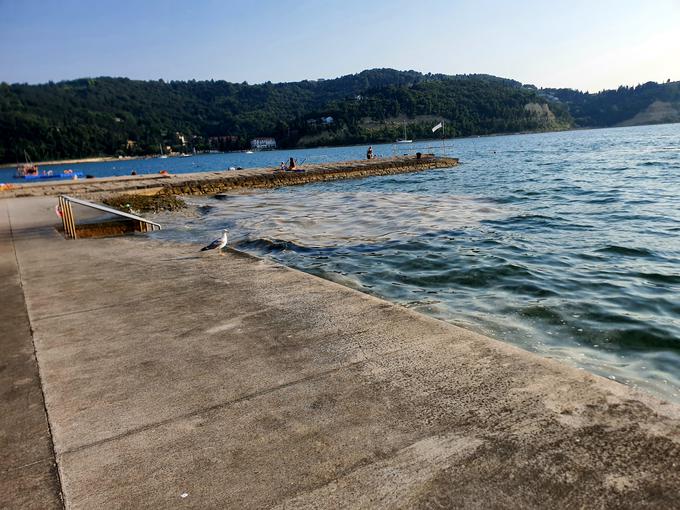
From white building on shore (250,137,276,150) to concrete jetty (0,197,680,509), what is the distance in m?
186

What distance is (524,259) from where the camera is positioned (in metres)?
9.26

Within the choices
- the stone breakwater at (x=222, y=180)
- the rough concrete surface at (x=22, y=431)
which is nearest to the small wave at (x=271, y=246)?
the rough concrete surface at (x=22, y=431)

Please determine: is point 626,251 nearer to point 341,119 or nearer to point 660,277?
point 660,277

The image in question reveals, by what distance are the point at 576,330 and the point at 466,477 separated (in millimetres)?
3952

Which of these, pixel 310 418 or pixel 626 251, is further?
pixel 626 251

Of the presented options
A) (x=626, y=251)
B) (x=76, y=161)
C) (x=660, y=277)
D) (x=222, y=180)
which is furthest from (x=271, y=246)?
(x=76, y=161)

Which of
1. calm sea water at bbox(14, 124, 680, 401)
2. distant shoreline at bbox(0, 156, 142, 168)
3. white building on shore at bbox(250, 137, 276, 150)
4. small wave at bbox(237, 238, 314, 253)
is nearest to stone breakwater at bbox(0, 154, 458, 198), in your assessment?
calm sea water at bbox(14, 124, 680, 401)

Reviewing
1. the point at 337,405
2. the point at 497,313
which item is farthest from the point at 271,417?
the point at 497,313

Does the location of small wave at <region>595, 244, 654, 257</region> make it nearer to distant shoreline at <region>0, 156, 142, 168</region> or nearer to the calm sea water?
the calm sea water

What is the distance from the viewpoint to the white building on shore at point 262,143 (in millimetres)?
183575

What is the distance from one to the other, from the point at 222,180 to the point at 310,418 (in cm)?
3144

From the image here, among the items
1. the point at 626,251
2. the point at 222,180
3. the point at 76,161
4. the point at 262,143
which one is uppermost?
the point at 262,143

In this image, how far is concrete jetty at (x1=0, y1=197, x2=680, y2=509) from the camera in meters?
2.34

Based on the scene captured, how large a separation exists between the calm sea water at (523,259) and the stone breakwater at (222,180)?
33.0 ft
